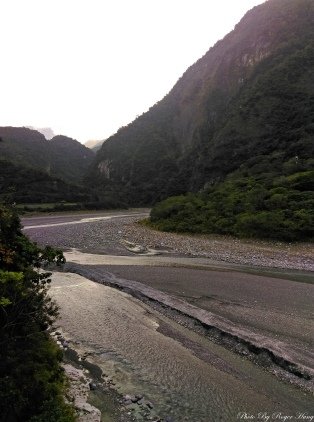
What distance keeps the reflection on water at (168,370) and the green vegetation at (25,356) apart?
7.18 ft

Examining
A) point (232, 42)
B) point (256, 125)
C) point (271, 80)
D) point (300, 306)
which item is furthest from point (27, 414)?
point (232, 42)

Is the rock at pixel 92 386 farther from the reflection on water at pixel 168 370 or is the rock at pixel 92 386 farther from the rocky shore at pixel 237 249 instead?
the rocky shore at pixel 237 249

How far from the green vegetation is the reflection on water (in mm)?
2188

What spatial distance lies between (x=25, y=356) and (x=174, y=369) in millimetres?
4639

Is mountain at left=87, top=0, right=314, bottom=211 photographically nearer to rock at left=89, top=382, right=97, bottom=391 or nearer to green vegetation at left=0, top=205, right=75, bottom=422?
rock at left=89, top=382, right=97, bottom=391

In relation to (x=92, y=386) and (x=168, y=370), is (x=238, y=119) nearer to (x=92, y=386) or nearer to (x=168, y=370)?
(x=168, y=370)

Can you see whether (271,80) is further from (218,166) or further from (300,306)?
(300,306)

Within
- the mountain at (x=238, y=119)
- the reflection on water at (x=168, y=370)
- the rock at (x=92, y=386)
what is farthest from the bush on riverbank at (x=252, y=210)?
the rock at (x=92, y=386)

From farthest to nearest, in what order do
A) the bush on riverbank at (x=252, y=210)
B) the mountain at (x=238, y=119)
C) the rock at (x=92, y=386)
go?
the mountain at (x=238, y=119), the bush on riverbank at (x=252, y=210), the rock at (x=92, y=386)

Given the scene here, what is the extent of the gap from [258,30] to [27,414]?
15752 cm

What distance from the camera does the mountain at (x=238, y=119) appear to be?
76625mm

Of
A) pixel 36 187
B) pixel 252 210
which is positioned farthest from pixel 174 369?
pixel 36 187

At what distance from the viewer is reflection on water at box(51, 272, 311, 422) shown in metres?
9.61

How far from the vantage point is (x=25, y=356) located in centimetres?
895
